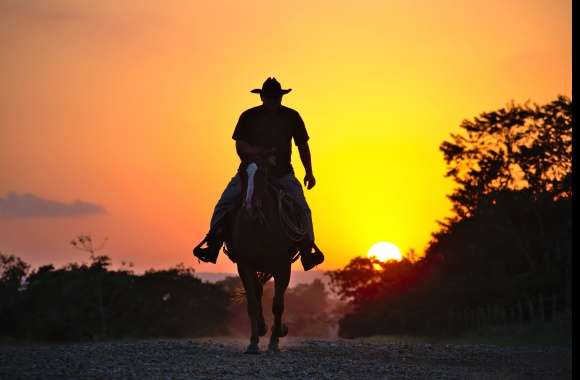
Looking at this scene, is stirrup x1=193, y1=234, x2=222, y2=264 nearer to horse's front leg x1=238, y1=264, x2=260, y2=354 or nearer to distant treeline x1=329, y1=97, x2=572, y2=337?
horse's front leg x1=238, y1=264, x2=260, y2=354

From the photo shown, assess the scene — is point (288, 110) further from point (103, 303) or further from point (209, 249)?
point (103, 303)


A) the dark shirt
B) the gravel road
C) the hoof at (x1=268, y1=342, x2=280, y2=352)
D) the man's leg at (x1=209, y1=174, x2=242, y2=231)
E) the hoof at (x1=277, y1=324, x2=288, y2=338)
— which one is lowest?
the gravel road

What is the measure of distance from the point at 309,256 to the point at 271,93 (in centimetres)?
300

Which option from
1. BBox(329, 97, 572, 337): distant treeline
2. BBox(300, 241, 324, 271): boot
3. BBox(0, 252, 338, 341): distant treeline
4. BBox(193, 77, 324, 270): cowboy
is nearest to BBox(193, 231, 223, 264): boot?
BBox(193, 77, 324, 270): cowboy

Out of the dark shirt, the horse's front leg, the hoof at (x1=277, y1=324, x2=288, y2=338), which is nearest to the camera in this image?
the horse's front leg

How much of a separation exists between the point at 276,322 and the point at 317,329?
73019 millimetres

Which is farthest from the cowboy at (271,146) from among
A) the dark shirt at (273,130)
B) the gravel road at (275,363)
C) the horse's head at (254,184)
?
the gravel road at (275,363)

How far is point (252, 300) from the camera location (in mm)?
18344

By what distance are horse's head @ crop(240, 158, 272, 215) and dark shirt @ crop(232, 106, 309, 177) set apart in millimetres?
769

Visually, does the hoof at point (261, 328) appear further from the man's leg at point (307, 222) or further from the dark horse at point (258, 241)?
the man's leg at point (307, 222)

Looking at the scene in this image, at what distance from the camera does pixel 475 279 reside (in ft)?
170

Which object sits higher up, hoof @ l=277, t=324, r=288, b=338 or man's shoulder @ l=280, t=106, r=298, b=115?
man's shoulder @ l=280, t=106, r=298, b=115

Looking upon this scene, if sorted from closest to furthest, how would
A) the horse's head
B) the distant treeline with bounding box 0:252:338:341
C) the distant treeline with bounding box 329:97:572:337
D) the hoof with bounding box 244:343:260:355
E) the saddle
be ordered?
the horse's head → the saddle → the hoof with bounding box 244:343:260:355 → the distant treeline with bounding box 0:252:338:341 → the distant treeline with bounding box 329:97:572:337

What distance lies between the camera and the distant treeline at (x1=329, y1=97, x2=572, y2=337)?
46.6m
